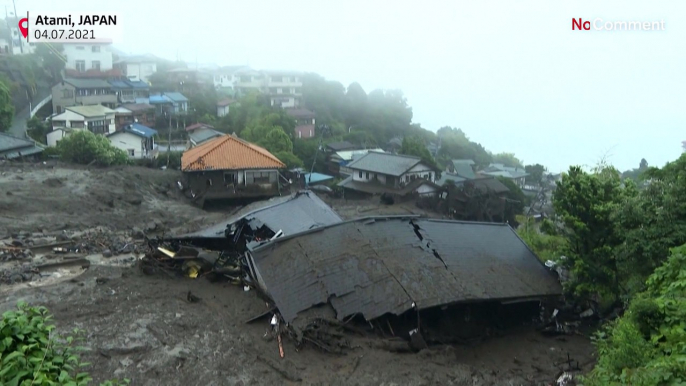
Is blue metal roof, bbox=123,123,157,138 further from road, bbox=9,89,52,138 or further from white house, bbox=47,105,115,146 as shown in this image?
road, bbox=9,89,52,138

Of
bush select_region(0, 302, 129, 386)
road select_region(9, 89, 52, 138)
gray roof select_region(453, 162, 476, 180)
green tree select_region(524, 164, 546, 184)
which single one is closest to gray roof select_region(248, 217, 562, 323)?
bush select_region(0, 302, 129, 386)

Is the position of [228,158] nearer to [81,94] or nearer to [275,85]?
[81,94]

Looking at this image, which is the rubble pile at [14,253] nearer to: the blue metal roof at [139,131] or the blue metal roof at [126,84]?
the blue metal roof at [139,131]

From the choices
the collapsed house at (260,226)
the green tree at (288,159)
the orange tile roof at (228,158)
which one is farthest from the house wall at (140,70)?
the collapsed house at (260,226)

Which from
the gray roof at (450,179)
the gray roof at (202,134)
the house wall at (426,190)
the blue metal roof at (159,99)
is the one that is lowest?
the gray roof at (450,179)

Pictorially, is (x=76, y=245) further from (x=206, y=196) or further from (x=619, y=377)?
(x=619, y=377)

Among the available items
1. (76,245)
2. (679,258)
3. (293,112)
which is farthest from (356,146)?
(679,258)
